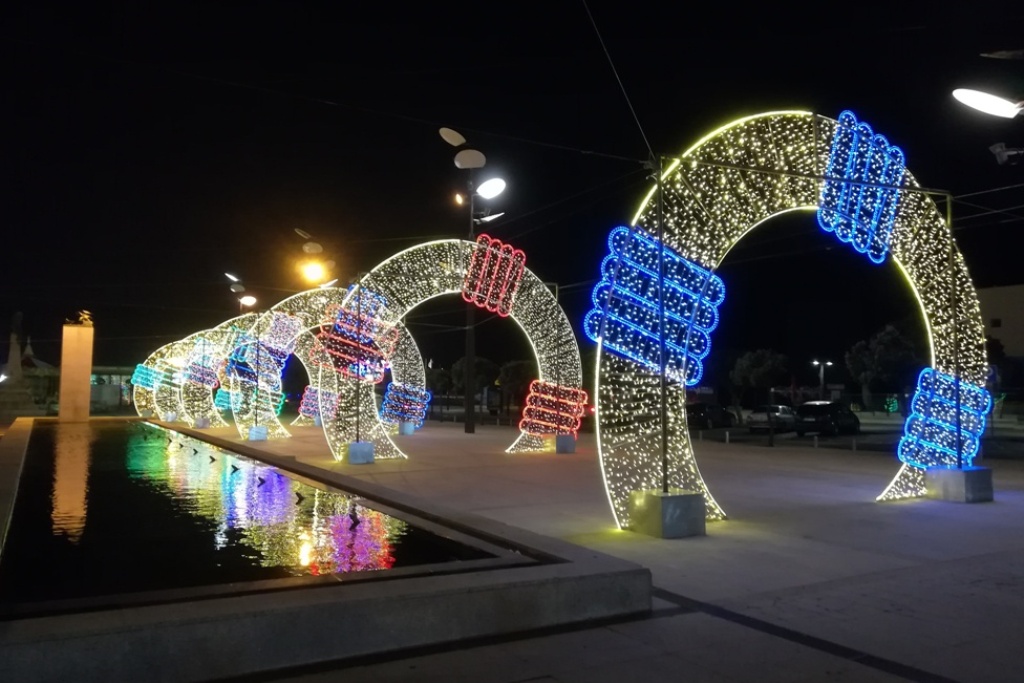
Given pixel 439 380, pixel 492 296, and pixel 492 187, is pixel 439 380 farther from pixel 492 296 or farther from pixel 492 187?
pixel 492 296

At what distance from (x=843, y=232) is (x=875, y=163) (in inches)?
37.9

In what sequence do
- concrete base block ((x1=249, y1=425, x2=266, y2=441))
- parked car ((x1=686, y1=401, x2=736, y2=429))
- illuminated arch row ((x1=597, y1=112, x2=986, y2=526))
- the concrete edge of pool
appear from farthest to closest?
parked car ((x1=686, y1=401, x2=736, y2=429)) < concrete base block ((x1=249, y1=425, x2=266, y2=441)) < illuminated arch row ((x1=597, y1=112, x2=986, y2=526)) < the concrete edge of pool

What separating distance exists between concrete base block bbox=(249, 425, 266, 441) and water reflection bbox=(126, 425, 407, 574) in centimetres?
767

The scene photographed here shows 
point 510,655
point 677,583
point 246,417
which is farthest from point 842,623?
point 246,417

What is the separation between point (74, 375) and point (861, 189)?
120 feet

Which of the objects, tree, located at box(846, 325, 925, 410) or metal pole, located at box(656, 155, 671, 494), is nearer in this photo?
metal pole, located at box(656, 155, 671, 494)

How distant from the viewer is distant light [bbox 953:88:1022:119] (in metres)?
9.59

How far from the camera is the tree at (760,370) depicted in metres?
50.0

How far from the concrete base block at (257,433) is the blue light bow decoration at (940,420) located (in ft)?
59.5

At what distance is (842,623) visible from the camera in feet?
18.7

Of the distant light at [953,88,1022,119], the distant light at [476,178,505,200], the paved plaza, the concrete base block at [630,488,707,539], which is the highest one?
the distant light at [476,178,505,200]

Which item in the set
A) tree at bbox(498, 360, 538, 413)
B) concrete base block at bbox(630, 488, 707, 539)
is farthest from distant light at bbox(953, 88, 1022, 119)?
tree at bbox(498, 360, 538, 413)

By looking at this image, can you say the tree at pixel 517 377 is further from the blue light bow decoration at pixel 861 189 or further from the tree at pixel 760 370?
the blue light bow decoration at pixel 861 189

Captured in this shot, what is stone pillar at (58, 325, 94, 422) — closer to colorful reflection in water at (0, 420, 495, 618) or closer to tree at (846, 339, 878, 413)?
colorful reflection in water at (0, 420, 495, 618)
